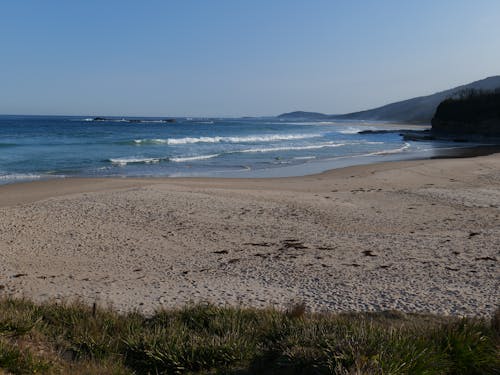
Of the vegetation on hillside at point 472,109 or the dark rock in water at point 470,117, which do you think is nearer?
the dark rock in water at point 470,117

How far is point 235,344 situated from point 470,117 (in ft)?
186

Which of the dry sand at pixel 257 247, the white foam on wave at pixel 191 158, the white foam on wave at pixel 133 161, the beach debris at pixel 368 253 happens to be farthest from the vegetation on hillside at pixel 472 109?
the beach debris at pixel 368 253

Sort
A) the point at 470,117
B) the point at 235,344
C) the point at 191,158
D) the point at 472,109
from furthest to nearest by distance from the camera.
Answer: the point at 472,109, the point at 470,117, the point at 191,158, the point at 235,344

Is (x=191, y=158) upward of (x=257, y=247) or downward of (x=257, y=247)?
upward

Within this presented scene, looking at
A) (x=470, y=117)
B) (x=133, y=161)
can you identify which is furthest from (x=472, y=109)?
(x=133, y=161)

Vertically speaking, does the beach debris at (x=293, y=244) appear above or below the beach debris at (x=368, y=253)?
below

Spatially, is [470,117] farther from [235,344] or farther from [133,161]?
[235,344]

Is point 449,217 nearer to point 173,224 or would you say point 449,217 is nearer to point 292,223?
point 292,223

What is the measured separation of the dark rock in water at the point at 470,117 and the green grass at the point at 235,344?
160 ft

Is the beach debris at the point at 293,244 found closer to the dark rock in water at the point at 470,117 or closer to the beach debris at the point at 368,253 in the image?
the beach debris at the point at 368,253

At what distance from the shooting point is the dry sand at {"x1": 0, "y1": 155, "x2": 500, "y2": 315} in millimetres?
6734

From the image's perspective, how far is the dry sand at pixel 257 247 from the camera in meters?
6.73

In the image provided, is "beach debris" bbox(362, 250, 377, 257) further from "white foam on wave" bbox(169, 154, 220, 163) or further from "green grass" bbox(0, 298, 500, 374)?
"white foam on wave" bbox(169, 154, 220, 163)

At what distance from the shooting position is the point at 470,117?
54500 millimetres
